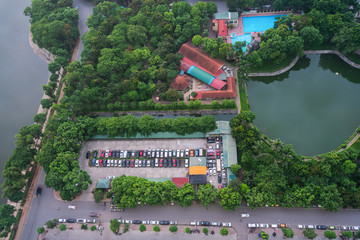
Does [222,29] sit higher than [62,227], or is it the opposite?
[222,29]

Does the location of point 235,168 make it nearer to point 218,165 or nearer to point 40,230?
point 218,165

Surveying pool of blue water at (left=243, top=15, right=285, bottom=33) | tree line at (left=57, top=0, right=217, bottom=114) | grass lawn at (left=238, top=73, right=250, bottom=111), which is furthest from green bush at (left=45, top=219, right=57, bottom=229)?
pool of blue water at (left=243, top=15, right=285, bottom=33)

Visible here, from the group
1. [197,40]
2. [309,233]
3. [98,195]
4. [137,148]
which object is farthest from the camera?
[197,40]

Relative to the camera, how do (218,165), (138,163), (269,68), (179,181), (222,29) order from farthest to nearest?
1. (222,29)
2. (269,68)
3. (138,163)
4. (218,165)
5. (179,181)

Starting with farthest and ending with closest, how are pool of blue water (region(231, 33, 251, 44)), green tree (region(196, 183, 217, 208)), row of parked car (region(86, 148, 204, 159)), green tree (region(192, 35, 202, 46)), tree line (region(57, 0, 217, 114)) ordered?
pool of blue water (region(231, 33, 251, 44)) → green tree (region(192, 35, 202, 46)) → tree line (region(57, 0, 217, 114)) → row of parked car (region(86, 148, 204, 159)) → green tree (region(196, 183, 217, 208))

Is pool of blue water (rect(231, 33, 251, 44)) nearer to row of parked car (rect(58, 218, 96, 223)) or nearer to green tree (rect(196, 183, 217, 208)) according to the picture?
green tree (rect(196, 183, 217, 208))

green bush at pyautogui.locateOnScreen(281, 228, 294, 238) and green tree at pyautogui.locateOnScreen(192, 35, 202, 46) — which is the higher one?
green tree at pyautogui.locateOnScreen(192, 35, 202, 46)

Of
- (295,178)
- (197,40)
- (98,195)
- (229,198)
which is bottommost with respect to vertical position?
(229,198)

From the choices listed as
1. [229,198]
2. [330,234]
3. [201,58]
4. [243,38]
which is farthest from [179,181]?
[243,38]
